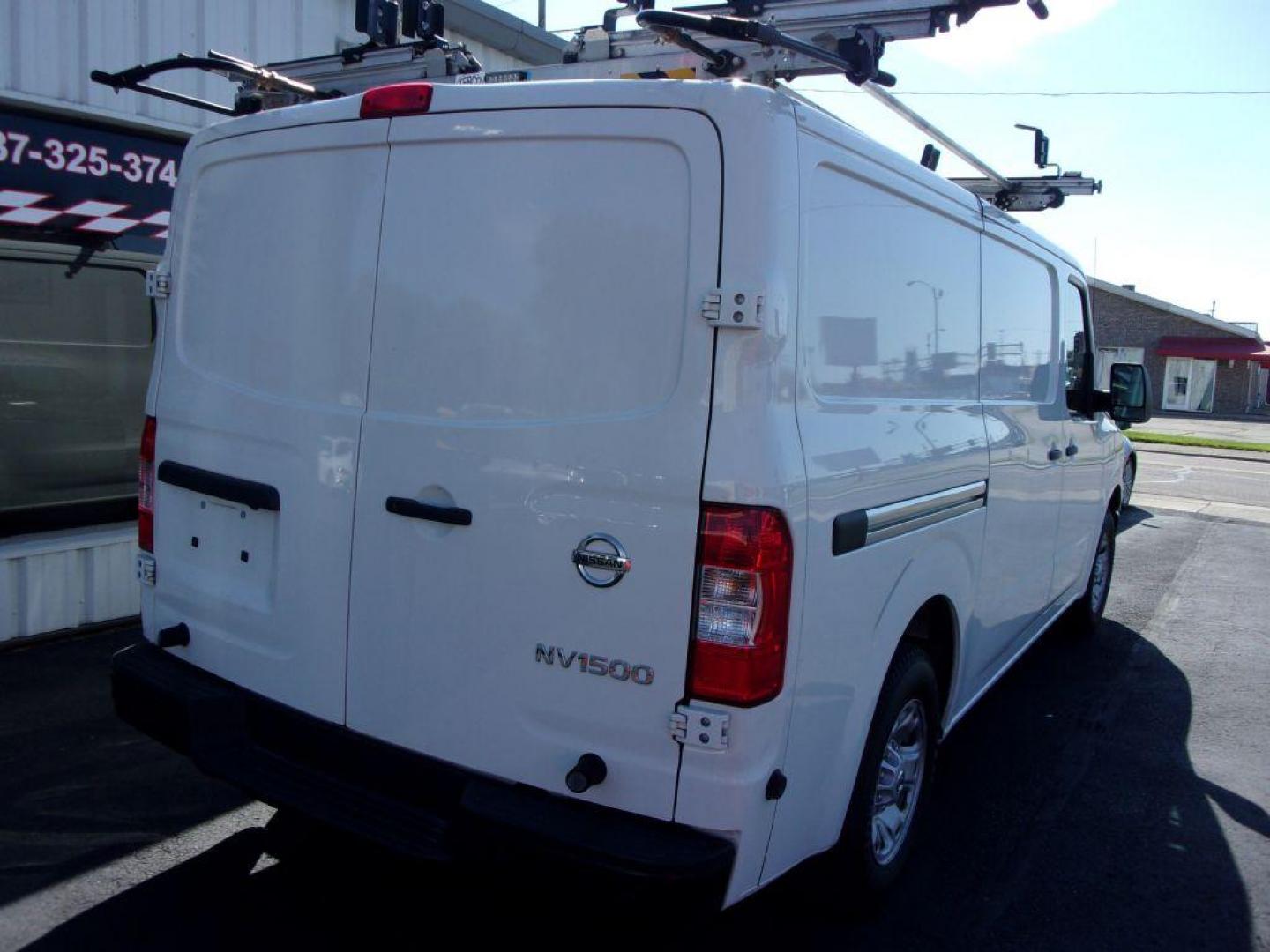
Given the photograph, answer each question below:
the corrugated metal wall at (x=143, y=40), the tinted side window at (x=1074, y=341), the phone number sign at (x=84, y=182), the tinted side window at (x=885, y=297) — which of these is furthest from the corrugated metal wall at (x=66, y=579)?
the tinted side window at (x=1074, y=341)

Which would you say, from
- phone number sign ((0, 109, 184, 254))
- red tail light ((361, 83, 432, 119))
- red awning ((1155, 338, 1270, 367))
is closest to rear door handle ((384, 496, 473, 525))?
red tail light ((361, 83, 432, 119))

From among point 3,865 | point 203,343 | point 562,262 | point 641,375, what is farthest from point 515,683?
point 3,865

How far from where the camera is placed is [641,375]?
2.45 m

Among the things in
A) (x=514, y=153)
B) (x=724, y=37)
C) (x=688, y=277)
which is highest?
(x=724, y=37)

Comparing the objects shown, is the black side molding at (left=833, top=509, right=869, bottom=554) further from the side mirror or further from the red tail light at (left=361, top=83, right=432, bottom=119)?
the side mirror

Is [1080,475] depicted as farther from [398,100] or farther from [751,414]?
[398,100]

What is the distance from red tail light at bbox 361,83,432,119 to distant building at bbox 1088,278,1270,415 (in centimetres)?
4272

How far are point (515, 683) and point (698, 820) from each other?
0.55 metres

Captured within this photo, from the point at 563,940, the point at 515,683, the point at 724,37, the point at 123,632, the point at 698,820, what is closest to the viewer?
the point at 698,820

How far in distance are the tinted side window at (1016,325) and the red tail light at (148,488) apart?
2.87 metres

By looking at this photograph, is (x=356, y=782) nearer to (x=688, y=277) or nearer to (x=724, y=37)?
(x=688, y=277)

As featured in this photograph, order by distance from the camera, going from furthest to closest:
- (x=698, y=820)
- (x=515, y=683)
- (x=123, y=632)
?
(x=123, y=632), (x=515, y=683), (x=698, y=820)

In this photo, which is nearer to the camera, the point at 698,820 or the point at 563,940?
the point at 698,820

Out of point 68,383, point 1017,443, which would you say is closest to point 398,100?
point 1017,443
